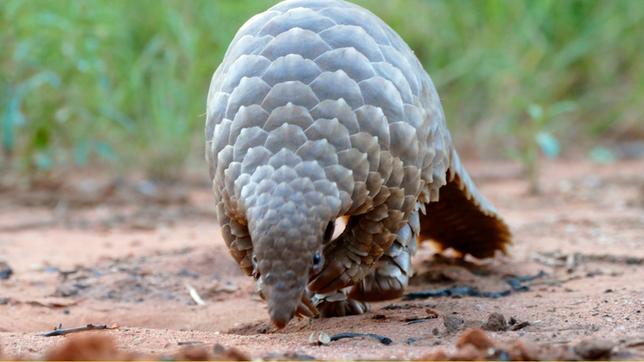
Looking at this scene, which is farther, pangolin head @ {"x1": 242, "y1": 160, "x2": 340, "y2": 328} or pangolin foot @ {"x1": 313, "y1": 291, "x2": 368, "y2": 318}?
pangolin foot @ {"x1": 313, "y1": 291, "x2": 368, "y2": 318}

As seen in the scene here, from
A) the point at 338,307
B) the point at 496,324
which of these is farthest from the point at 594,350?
the point at 338,307

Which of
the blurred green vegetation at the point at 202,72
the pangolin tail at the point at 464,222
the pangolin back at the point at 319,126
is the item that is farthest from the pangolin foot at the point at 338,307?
the blurred green vegetation at the point at 202,72

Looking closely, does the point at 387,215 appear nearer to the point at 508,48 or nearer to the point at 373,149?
the point at 373,149

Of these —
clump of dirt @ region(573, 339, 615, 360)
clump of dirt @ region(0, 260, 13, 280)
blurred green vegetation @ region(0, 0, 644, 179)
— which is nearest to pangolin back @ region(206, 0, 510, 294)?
clump of dirt @ region(573, 339, 615, 360)

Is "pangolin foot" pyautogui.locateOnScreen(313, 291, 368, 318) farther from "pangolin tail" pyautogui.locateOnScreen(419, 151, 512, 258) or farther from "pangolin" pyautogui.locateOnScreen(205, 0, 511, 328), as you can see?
"pangolin tail" pyautogui.locateOnScreen(419, 151, 512, 258)

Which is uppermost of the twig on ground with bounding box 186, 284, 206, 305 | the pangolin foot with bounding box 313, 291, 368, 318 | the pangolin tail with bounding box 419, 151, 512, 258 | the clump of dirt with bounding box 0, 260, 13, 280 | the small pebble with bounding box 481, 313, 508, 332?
the clump of dirt with bounding box 0, 260, 13, 280

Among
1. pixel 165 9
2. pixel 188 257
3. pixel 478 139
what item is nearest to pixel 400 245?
pixel 188 257

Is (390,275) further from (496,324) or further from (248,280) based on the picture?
(248,280)
